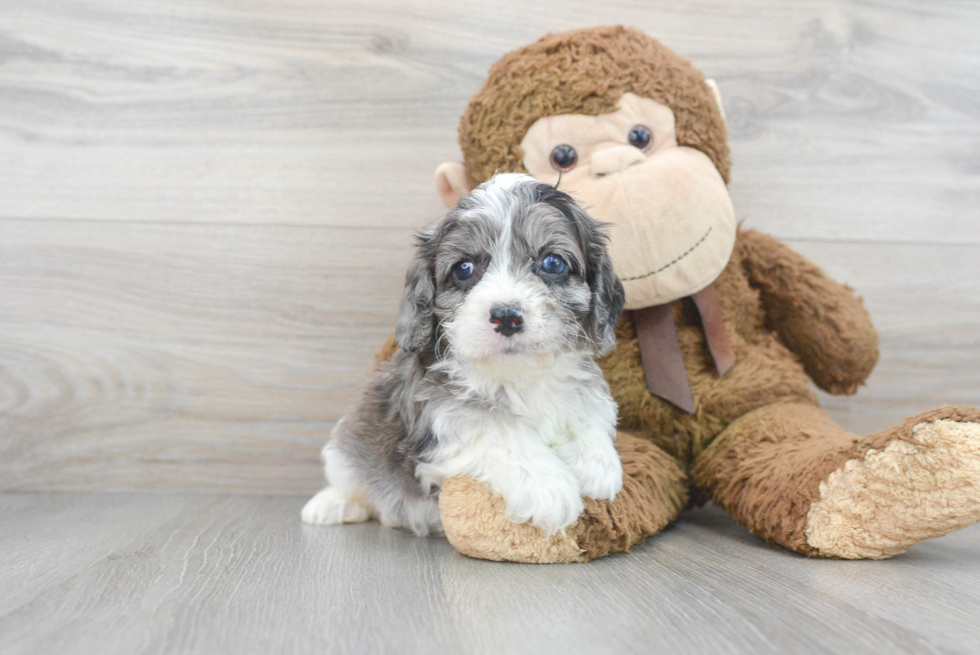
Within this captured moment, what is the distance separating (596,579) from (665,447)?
2.07 feet

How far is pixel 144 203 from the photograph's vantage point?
250 cm

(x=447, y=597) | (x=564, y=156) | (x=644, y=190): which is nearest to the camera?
(x=447, y=597)

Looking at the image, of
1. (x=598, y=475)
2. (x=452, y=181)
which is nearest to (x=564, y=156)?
(x=452, y=181)

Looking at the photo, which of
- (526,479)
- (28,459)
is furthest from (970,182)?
(28,459)

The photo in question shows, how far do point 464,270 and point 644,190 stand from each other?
0.55m

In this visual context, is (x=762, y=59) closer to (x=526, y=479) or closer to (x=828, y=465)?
(x=828, y=465)

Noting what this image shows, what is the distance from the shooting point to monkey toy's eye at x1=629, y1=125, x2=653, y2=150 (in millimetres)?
1932

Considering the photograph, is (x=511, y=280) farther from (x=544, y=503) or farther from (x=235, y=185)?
(x=235, y=185)

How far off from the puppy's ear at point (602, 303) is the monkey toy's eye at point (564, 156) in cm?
34

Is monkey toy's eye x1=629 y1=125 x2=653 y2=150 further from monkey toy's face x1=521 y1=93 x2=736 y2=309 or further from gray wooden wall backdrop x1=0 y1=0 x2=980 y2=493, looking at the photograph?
gray wooden wall backdrop x1=0 y1=0 x2=980 y2=493

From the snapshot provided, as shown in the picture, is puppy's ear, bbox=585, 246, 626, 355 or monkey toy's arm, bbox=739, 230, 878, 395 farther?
monkey toy's arm, bbox=739, 230, 878, 395

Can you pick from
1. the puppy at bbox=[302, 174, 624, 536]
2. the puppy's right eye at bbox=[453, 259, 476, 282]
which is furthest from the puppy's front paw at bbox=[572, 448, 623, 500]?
the puppy's right eye at bbox=[453, 259, 476, 282]

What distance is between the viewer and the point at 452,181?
2098 millimetres

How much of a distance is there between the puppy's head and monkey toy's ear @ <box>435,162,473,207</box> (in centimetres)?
43
